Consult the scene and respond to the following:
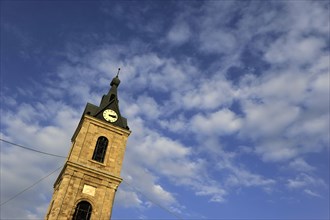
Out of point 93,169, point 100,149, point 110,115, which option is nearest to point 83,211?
point 93,169

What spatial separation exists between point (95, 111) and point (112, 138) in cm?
345

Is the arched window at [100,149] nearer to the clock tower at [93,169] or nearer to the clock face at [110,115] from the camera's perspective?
the clock tower at [93,169]

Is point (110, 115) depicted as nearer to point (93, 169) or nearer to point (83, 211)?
point (93, 169)

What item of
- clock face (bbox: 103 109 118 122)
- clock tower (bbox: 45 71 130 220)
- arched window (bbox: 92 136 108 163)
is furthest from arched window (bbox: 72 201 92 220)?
clock face (bbox: 103 109 118 122)

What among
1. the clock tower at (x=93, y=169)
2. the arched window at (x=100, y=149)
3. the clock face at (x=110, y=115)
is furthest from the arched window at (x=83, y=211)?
the clock face at (x=110, y=115)

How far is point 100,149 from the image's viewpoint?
30297 millimetres

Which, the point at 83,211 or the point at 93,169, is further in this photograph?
the point at 93,169

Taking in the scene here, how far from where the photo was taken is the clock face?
3251cm

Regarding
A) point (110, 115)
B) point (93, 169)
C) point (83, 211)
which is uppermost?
point (110, 115)

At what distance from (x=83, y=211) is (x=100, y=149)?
593 cm

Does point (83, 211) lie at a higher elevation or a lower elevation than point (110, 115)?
lower

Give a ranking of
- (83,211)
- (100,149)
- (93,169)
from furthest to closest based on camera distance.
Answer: (100,149), (93,169), (83,211)

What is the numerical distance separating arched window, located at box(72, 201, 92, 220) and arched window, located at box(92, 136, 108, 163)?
165 inches

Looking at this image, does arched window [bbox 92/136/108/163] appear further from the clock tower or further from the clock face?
the clock face
